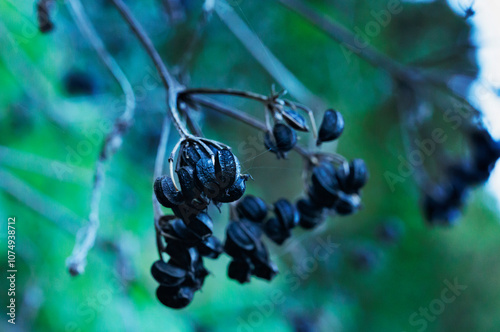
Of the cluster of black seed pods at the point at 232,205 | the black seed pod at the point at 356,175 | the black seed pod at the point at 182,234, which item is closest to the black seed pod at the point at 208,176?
the cluster of black seed pods at the point at 232,205

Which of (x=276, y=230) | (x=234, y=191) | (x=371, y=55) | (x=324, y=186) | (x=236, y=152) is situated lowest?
(x=234, y=191)

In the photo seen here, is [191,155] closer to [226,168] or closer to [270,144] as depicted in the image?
[226,168]

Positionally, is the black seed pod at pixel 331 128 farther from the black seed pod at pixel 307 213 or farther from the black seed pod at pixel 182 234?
the black seed pod at pixel 182 234

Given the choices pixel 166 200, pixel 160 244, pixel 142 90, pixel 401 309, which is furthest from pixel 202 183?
pixel 401 309

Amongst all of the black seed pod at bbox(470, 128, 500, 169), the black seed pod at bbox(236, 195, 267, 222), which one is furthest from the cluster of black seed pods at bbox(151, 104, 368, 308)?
the black seed pod at bbox(470, 128, 500, 169)

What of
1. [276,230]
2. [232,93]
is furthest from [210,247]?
[232,93]

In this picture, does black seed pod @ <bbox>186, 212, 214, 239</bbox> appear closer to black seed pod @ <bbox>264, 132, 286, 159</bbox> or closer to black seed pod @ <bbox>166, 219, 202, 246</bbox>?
black seed pod @ <bbox>166, 219, 202, 246</bbox>
